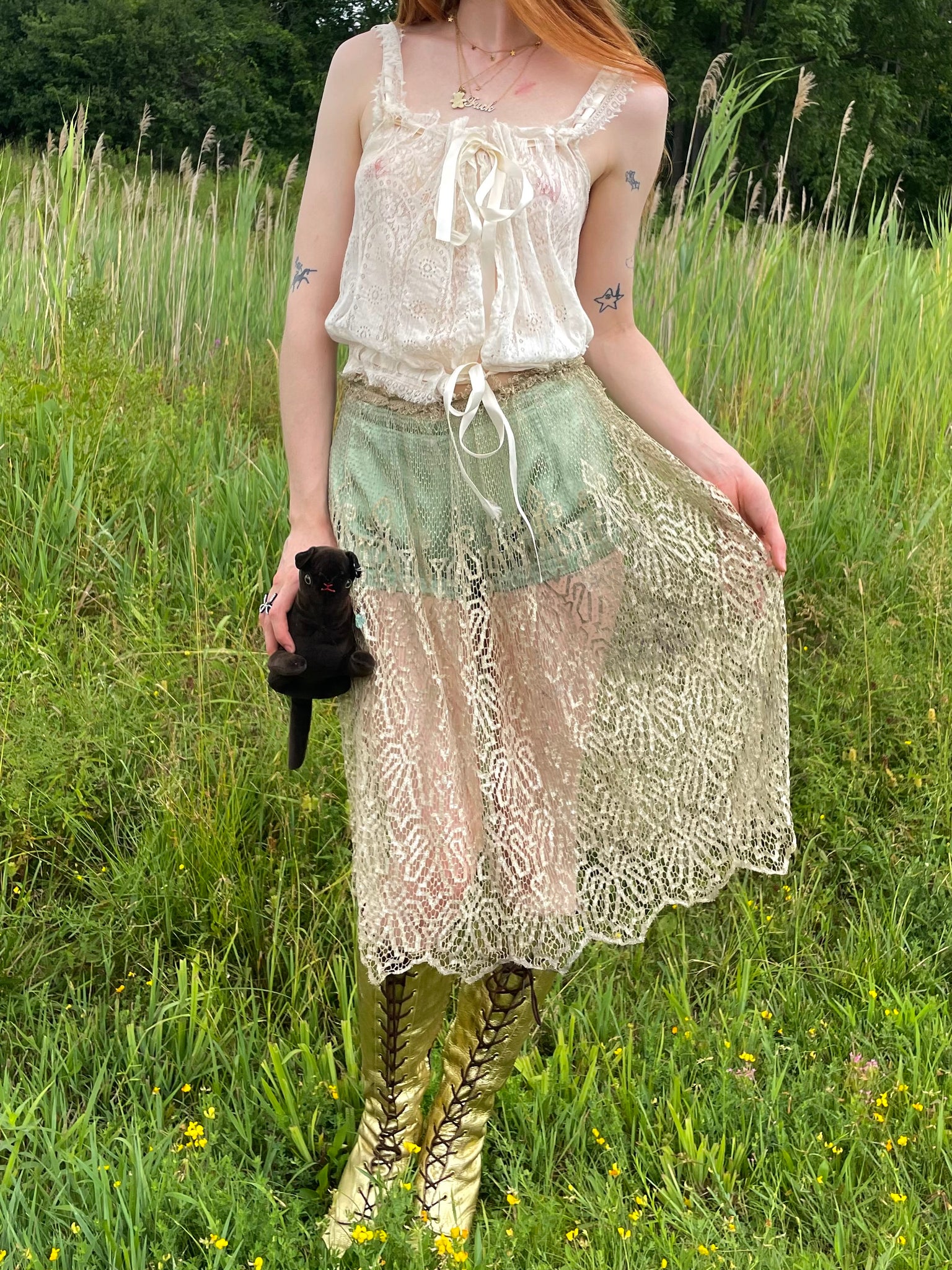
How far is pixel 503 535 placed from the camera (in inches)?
59.8

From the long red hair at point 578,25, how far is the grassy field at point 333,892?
1324 mm

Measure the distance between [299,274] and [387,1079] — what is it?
1.19m

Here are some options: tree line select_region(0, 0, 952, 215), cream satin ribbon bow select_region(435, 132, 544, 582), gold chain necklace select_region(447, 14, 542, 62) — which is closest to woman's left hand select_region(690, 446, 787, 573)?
cream satin ribbon bow select_region(435, 132, 544, 582)

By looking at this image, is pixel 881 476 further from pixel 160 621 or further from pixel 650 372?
pixel 160 621

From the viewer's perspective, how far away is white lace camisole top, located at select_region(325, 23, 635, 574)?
4.61 ft

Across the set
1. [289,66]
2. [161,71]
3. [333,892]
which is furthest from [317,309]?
[289,66]

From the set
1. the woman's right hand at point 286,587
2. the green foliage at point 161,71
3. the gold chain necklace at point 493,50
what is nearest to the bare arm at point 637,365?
the gold chain necklace at point 493,50

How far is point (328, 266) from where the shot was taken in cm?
150

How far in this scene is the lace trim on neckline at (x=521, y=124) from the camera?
1.43 metres

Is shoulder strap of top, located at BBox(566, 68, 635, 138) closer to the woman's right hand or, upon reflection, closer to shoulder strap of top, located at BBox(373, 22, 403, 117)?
shoulder strap of top, located at BBox(373, 22, 403, 117)

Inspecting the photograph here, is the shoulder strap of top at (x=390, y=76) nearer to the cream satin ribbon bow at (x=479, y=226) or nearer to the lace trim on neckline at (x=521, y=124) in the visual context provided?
the lace trim on neckline at (x=521, y=124)

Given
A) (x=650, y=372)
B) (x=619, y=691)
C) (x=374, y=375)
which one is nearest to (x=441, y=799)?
(x=619, y=691)

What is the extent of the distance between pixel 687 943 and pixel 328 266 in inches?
63.4

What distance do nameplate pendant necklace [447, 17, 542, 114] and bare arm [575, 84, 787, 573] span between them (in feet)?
0.62
